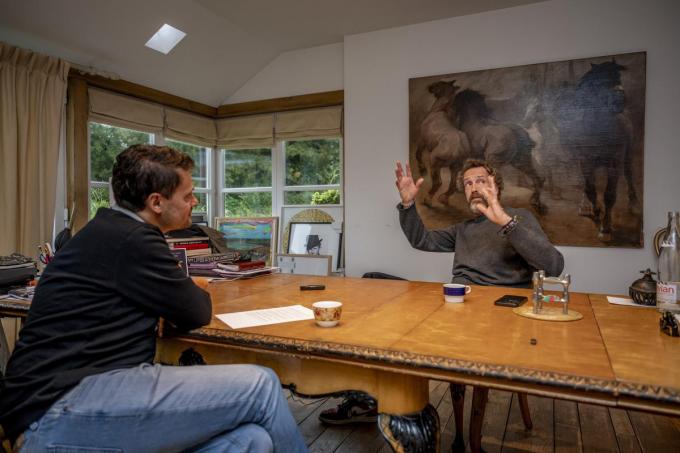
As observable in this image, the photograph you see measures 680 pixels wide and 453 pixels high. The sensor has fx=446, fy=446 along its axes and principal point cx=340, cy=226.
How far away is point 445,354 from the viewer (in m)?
0.99

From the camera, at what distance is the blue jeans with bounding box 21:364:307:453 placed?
0.99 m

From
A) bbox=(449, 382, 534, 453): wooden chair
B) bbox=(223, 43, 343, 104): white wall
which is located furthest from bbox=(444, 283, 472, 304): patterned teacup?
bbox=(223, 43, 343, 104): white wall

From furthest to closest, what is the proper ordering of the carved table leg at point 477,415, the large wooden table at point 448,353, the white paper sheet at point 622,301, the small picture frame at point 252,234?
the small picture frame at point 252,234 < the carved table leg at point 477,415 < the white paper sheet at point 622,301 < the large wooden table at point 448,353

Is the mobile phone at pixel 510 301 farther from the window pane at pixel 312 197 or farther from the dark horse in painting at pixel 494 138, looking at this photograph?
the window pane at pixel 312 197

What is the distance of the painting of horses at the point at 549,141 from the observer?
116 inches

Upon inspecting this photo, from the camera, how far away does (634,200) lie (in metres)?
2.93

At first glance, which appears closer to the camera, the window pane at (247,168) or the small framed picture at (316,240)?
the small framed picture at (316,240)

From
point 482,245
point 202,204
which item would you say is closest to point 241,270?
point 482,245

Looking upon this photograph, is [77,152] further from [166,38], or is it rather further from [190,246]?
[190,246]

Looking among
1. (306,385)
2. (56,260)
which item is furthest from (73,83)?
(306,385)

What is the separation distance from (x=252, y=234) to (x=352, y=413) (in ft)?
7.88

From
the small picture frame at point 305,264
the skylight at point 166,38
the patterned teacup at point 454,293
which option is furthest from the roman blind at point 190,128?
the patterned teacup at point 454,293

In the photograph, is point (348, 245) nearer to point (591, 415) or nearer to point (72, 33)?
point (591, 415)

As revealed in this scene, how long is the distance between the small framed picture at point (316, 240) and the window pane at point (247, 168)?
0.65m
